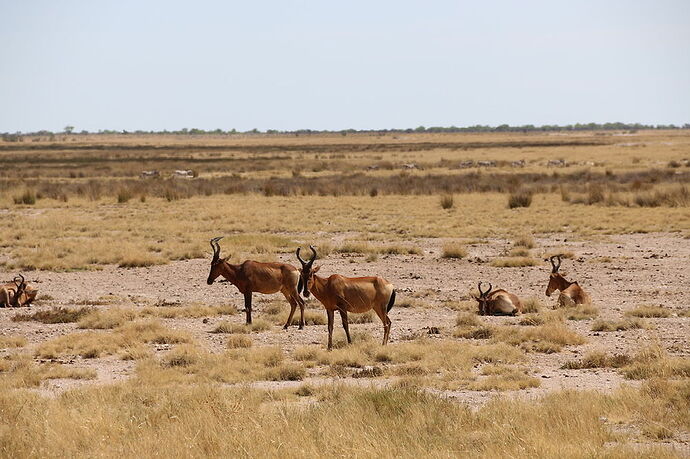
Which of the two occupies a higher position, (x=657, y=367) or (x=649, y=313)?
(x=657, y=367)

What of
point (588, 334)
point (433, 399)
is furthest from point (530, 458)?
point (588, 334)

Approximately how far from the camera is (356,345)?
46.3 feet

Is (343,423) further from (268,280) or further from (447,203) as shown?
(447,203)

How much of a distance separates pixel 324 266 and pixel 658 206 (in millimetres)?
19843

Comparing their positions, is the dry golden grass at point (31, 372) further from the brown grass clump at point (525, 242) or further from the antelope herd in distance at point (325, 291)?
the brown grass clump at point (525, 242)

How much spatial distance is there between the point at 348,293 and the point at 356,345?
77cm

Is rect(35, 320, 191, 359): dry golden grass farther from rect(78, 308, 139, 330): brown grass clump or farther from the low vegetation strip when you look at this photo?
the low vegetation strip

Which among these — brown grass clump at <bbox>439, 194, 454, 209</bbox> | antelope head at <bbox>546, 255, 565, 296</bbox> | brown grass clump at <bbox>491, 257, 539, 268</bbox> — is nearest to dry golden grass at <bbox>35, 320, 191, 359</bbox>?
antelope head at <bbox>546, 255, 565, 296</bbox>

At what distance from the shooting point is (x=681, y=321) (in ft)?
53.1

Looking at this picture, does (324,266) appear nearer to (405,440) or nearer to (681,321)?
(681,321)

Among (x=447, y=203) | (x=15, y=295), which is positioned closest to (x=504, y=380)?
(x=15, y=295)

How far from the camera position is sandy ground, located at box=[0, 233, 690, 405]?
1329 centimetres

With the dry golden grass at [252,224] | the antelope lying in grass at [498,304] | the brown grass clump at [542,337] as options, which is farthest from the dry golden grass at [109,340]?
the dry golden grass at [252,224]

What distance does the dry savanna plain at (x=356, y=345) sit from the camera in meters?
8.90
